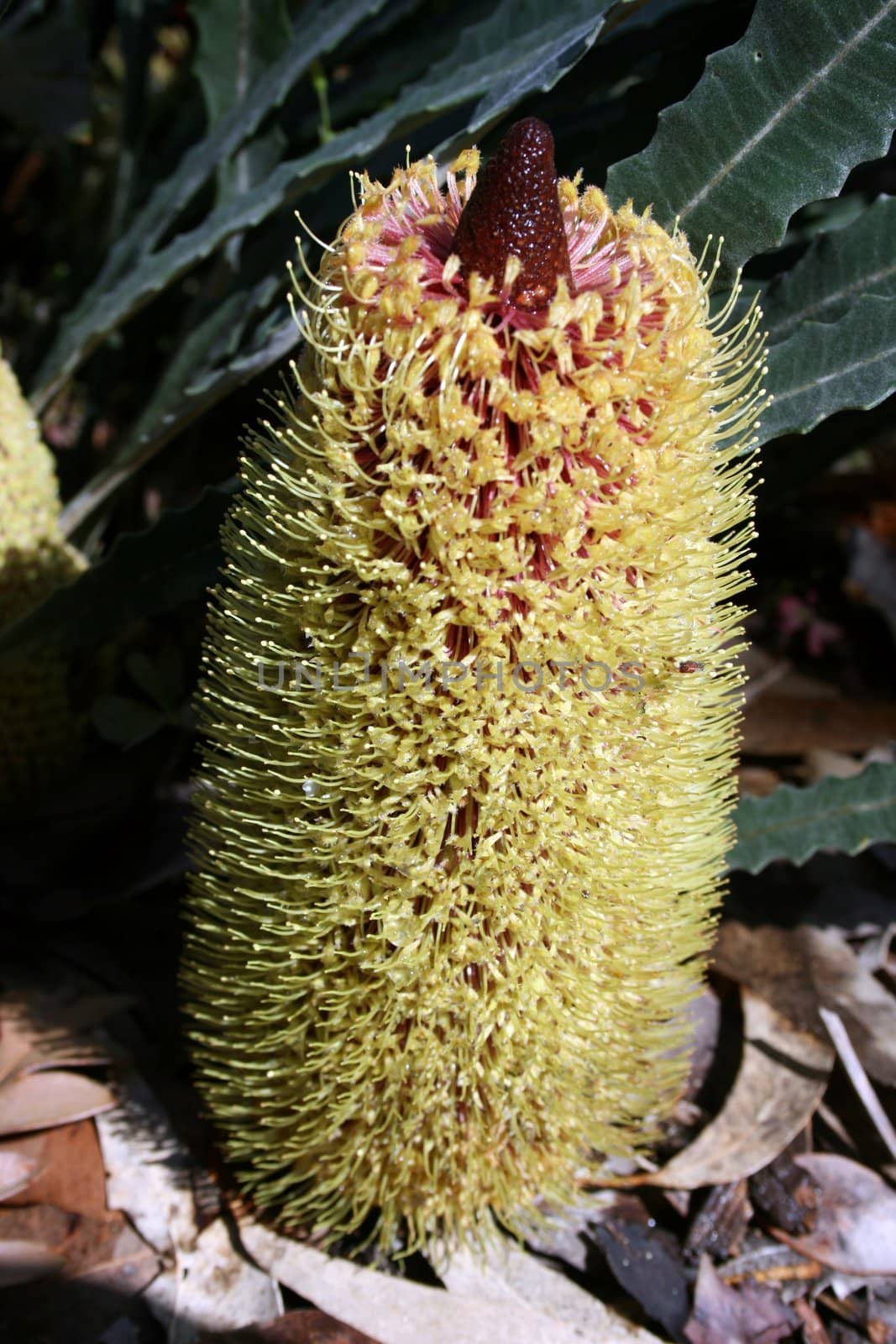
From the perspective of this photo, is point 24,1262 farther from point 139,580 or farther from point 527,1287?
point 139,580

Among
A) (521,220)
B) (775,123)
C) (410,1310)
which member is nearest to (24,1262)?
(410,1310)

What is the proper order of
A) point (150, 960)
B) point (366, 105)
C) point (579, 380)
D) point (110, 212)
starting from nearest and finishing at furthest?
point (579, 380)
point (150, 960)
point (366, 105)
point (110, 212)

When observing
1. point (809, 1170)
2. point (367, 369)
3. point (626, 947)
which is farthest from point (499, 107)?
point (809, 1170)

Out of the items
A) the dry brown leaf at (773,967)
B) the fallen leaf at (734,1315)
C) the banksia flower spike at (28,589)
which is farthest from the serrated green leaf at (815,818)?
the banksia flower spike at (28,589)

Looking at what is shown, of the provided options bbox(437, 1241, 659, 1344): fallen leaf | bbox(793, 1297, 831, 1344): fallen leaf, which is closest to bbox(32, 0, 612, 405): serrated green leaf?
bbox(437, 1241, 659, 1344): fallen leaf

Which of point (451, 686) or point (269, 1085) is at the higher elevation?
point (451, 686)

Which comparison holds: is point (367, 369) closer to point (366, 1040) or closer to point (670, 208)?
point (670, 208)
